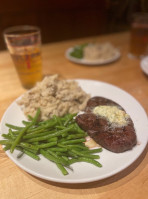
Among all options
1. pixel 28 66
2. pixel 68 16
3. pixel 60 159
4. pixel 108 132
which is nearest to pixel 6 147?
pixel 60 159

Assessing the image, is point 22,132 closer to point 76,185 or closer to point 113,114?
point 76,185

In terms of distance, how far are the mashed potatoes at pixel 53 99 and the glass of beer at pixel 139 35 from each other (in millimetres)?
1603

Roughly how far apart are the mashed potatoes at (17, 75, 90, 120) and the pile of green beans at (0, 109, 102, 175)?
0.40 feet

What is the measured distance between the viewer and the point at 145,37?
2.93 meters

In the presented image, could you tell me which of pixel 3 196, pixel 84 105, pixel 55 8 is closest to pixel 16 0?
pixel 55 8

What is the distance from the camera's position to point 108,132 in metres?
1.45

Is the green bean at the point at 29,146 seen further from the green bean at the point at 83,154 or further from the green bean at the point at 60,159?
the green bean at the point at 83,154

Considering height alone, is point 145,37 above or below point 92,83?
above

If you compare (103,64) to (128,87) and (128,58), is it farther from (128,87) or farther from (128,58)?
(128,87)

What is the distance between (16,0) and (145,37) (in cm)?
388

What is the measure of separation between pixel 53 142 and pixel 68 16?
18.6 feet

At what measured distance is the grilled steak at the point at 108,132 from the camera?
135cm

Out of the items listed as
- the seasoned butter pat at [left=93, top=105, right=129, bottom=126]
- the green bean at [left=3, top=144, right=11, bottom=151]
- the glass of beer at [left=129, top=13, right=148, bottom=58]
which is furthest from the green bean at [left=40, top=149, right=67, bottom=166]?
the glass of beer at [left=129, top=13, right=148, bottom=58]

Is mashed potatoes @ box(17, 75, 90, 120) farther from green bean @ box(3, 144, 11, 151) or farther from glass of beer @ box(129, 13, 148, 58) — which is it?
glass of beer @ box(129, 13, 148, 58)
